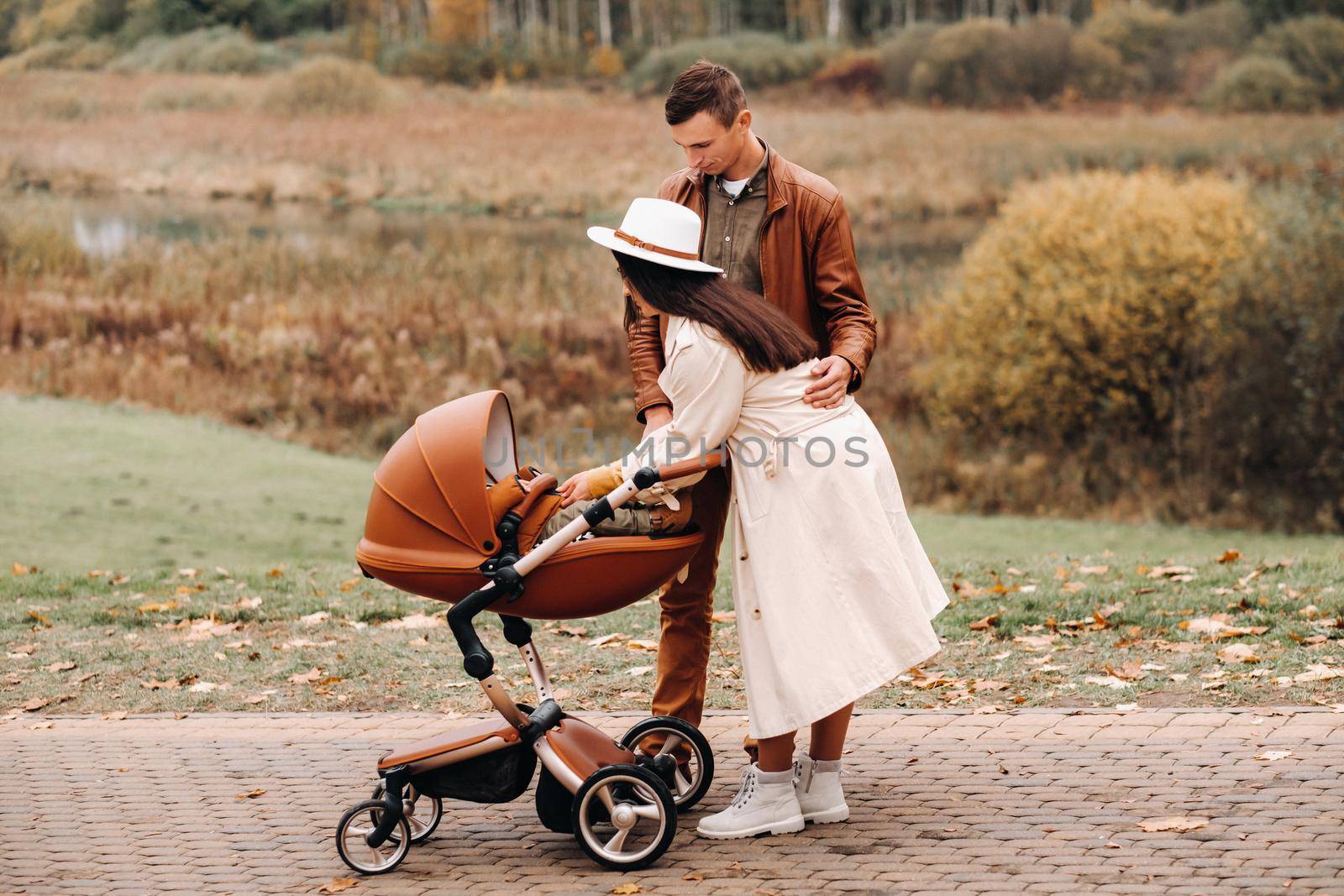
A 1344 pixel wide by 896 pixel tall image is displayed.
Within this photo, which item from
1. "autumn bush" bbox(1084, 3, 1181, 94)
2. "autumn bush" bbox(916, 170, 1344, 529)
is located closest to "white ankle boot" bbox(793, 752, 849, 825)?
"autumn bush" bbox(916, 170, 1344, 529)

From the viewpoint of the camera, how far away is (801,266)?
14.9 ft

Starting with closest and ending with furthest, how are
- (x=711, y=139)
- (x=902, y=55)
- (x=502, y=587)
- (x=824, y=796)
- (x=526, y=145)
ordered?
(x=502, y=587) → (x=711, y=139) → (x=824, y=796) → (x=526, y=145) → (x=902, y=55)

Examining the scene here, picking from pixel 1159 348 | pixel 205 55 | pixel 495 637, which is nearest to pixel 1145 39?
pixel 1159 348

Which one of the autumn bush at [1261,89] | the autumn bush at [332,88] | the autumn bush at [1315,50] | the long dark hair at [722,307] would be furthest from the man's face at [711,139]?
the autumn bush at [1315,50]

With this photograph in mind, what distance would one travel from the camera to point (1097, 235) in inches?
687

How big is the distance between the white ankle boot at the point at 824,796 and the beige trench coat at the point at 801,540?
0.32 meters

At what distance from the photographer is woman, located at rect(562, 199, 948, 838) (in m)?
4.09

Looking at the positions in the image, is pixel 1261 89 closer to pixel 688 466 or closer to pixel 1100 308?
pixel 1100 308

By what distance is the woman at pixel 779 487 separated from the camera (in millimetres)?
4086

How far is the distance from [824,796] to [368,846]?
4.56ft

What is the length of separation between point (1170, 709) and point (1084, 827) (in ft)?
4.02

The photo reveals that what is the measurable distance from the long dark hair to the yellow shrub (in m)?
14.0

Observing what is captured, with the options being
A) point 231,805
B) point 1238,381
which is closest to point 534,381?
point 1238,381

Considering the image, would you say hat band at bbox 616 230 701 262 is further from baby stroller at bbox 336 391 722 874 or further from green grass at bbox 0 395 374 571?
→ green grass at bbox 0 395 374 571
